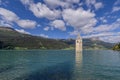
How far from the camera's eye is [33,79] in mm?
44469

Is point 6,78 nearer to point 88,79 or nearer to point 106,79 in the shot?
point 88,79

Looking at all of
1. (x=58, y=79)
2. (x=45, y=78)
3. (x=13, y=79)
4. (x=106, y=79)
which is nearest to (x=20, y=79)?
(x=13, y=79)

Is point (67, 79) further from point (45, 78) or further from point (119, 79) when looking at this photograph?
point (119, 79)

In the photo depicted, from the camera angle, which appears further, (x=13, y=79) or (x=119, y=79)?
(x=119, y=79)

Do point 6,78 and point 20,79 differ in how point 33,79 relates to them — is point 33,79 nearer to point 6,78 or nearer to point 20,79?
point 20,79

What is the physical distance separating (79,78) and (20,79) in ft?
50.5

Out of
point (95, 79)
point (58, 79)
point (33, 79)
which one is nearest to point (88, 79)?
point (95, 79)

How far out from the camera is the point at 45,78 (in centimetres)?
4581

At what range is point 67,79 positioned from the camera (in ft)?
148

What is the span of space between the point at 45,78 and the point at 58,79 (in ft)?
11.3

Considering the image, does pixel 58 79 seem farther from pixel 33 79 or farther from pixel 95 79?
pixel 95 79

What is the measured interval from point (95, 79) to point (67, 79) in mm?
7514

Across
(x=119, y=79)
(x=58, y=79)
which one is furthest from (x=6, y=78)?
(x=119, y=79)

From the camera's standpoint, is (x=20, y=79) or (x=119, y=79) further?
(x=119, y=79)
